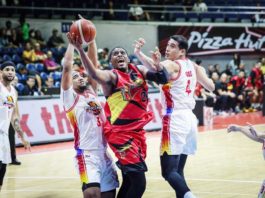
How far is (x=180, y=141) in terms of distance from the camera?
6762 mm

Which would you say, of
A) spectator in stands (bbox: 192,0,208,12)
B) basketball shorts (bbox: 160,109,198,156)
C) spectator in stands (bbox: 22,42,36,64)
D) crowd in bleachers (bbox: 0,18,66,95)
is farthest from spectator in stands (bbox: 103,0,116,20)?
basketball shorts (bbox: 160,109,198,156)

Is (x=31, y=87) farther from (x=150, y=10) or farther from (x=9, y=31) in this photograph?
(x=150, y=10)

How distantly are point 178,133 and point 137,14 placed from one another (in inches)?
686

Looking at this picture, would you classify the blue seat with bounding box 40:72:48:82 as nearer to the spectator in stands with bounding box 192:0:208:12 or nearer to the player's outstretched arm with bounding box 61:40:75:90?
the spectator in stands with bounding box 192:0:208:12

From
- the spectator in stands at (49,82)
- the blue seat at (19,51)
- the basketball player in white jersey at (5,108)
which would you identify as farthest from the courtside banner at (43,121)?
the blue seat at (19,51)

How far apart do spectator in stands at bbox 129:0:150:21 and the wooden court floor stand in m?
9.87

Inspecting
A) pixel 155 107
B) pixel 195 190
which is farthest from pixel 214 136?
pixel 195 190

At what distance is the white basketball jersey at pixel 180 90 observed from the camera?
6875mm

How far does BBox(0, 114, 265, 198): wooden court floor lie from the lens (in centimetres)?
854

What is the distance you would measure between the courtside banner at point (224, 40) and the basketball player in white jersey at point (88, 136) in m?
18.4

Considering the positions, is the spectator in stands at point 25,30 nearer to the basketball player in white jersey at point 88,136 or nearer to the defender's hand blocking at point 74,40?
the basketball player in white jersey at point 88,136

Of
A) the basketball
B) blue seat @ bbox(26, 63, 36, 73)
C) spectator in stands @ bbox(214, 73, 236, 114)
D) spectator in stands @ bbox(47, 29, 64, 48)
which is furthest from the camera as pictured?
spectator in stands @ bbox(214, 73, 236, 114)

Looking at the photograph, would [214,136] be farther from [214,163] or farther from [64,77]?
[64,77]

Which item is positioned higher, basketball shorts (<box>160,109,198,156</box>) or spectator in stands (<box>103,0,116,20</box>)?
basketball shorts (<box>160,109,198,156</box>)
